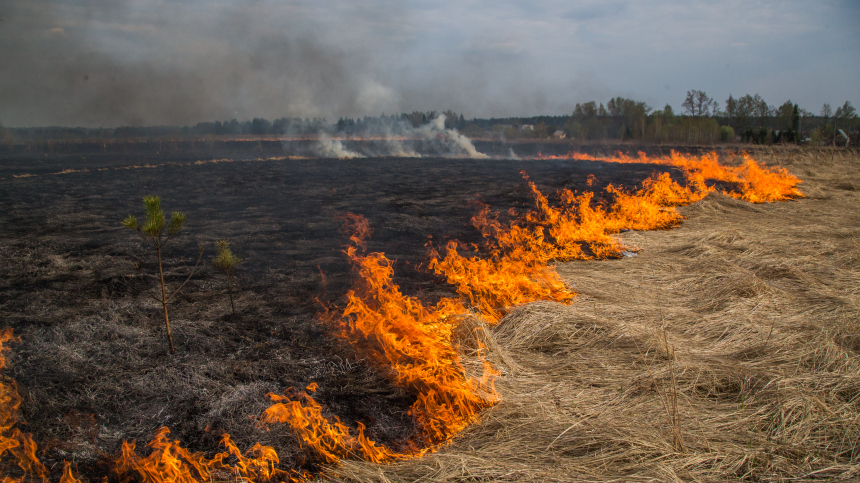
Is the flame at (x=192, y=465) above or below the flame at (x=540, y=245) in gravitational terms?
below

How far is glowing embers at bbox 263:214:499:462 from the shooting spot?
334 cm

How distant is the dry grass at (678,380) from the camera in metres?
2.96

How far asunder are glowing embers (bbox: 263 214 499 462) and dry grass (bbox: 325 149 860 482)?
0.65ft

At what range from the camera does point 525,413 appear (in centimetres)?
366

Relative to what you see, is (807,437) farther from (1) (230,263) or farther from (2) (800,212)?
(2) (800,212)

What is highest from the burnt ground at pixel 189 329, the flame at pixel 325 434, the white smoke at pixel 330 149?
the white smoke at pixel 330 149

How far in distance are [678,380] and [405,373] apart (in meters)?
2.57

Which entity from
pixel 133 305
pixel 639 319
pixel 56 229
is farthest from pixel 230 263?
pixel 56 229

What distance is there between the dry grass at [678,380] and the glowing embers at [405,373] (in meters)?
0.20

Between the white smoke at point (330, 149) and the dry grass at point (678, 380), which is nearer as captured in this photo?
the dry grass at point (678, 380)

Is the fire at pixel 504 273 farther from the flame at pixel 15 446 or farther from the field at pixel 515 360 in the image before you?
the flame at pixel 15 446

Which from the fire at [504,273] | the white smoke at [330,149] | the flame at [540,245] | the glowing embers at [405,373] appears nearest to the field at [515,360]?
the glowing embers at [405,373]

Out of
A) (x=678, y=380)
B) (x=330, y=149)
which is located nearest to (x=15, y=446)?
(x=678, y=380)

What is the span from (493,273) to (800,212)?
38.9 ft
